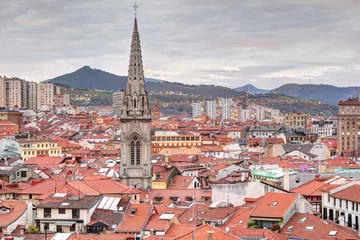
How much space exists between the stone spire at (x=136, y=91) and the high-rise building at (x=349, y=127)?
366 ft

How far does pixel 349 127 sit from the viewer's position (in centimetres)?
19312

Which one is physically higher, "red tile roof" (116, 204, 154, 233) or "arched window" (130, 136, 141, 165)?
"arched window" (130, 136, 141, 165)

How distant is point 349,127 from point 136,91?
391 feet

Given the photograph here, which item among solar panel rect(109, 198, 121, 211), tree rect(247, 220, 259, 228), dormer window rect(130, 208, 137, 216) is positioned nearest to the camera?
tree rect(247, 220, 259, 228)

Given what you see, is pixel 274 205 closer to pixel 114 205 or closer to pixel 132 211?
pixel 132 211

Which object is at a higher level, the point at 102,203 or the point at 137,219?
the point at 102,203

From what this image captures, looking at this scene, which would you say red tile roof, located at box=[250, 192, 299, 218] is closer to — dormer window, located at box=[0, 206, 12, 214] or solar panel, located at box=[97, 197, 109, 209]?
solar panel, located at box=[97, 197, 109, 209]

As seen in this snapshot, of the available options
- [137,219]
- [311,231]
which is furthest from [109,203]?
[311,231]

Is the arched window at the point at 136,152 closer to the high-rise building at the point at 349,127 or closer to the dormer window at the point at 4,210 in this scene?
the dormer window at the point at 4,210

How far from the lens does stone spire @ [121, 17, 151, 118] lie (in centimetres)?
8212

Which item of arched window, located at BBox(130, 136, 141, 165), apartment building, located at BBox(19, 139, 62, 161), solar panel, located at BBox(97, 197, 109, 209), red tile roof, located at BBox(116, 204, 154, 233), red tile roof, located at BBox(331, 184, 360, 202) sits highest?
arched window, located at BBox(130, 136, 141, 165)

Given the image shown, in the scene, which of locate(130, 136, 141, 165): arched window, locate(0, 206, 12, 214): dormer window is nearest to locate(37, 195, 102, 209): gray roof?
locate(0, 206, 12, 214): dormer window

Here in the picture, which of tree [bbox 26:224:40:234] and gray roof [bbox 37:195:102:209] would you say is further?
gray roof [bbox 37:195:102:209]

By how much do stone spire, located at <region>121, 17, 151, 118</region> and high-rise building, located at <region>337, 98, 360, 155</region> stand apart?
11154cm
